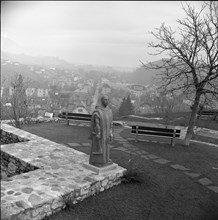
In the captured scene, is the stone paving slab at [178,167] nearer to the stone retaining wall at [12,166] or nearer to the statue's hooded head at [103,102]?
the statue's hooded head at [103,102]

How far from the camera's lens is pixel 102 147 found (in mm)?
5918

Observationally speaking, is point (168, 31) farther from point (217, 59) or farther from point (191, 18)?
point (217, 59)

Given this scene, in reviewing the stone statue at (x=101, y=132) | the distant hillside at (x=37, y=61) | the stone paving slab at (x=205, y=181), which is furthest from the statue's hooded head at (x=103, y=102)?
the distant hillside at (x=37, y=61)

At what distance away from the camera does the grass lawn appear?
4.76m

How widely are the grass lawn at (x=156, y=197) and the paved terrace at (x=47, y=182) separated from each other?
201 mm

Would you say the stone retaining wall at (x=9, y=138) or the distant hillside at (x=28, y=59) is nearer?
the stone retaining wall at (x=9, y=138)

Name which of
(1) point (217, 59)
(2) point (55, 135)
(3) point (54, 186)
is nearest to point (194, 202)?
(3) point (54, 186)

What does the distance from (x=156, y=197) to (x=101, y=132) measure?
190 centimetres

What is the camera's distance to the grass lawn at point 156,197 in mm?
4758

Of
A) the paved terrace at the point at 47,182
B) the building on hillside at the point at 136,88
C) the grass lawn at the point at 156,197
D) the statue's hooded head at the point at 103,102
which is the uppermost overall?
the building on hillside at the point at 136,88

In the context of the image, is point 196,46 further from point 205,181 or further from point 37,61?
point 37,61

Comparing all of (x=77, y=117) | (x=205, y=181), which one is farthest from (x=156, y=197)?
(x=77, y=117)

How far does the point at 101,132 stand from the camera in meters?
5.86

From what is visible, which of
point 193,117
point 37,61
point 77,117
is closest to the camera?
point 193,117
